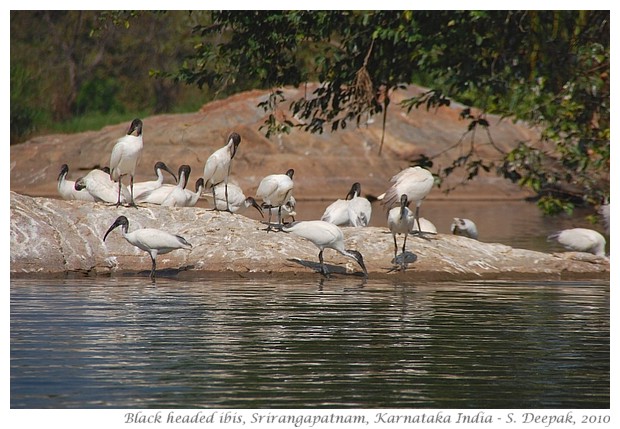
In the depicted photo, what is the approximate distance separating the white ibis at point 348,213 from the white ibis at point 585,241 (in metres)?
2.85

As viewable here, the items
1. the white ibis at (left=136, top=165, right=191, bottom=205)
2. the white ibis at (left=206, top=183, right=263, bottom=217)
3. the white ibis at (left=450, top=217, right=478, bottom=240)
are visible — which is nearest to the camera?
the white ibis at (left=136, top=165, right=191, bottom=205)

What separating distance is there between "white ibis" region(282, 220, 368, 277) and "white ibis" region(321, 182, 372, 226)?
5.74 ft

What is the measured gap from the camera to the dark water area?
8.15m

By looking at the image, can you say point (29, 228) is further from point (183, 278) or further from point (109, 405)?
point (109, 405)

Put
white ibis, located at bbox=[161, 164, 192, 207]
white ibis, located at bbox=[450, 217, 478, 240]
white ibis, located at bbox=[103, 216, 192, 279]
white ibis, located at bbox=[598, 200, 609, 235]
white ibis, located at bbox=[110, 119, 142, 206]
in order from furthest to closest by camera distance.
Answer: white ibis, located at bbox=[450, 217, 478, 240] → white ibis, located at bbox=[598, 200, 609, 235] → white ibis, located at bbox=[161, 164, 192, 207] → white ibis, located at bbox=[110, 119, 142, 206] → white ibis, located at bbox=[103, 216, 192, 279]

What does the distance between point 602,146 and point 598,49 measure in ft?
4.40

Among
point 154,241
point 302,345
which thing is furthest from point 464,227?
point 302,345

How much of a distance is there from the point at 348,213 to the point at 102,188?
3.41 metres

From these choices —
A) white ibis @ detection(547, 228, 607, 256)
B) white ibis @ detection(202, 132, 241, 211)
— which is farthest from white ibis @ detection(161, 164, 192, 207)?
white ibis @ detection(547, 228, 607, 256)

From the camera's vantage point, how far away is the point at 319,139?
112ft

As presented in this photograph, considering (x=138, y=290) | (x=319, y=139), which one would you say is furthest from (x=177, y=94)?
(x=138, y=290)

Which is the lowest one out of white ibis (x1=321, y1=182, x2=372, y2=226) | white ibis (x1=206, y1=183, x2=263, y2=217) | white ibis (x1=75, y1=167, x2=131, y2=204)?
white ibis (x1=321, y1=182, x2=372, y2=226)

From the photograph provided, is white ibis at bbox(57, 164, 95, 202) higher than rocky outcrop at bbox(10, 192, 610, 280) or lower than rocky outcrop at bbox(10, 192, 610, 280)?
higher

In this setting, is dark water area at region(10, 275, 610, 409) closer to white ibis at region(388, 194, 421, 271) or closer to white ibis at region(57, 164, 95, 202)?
white ibis at region(388, 194, 421, 271)
